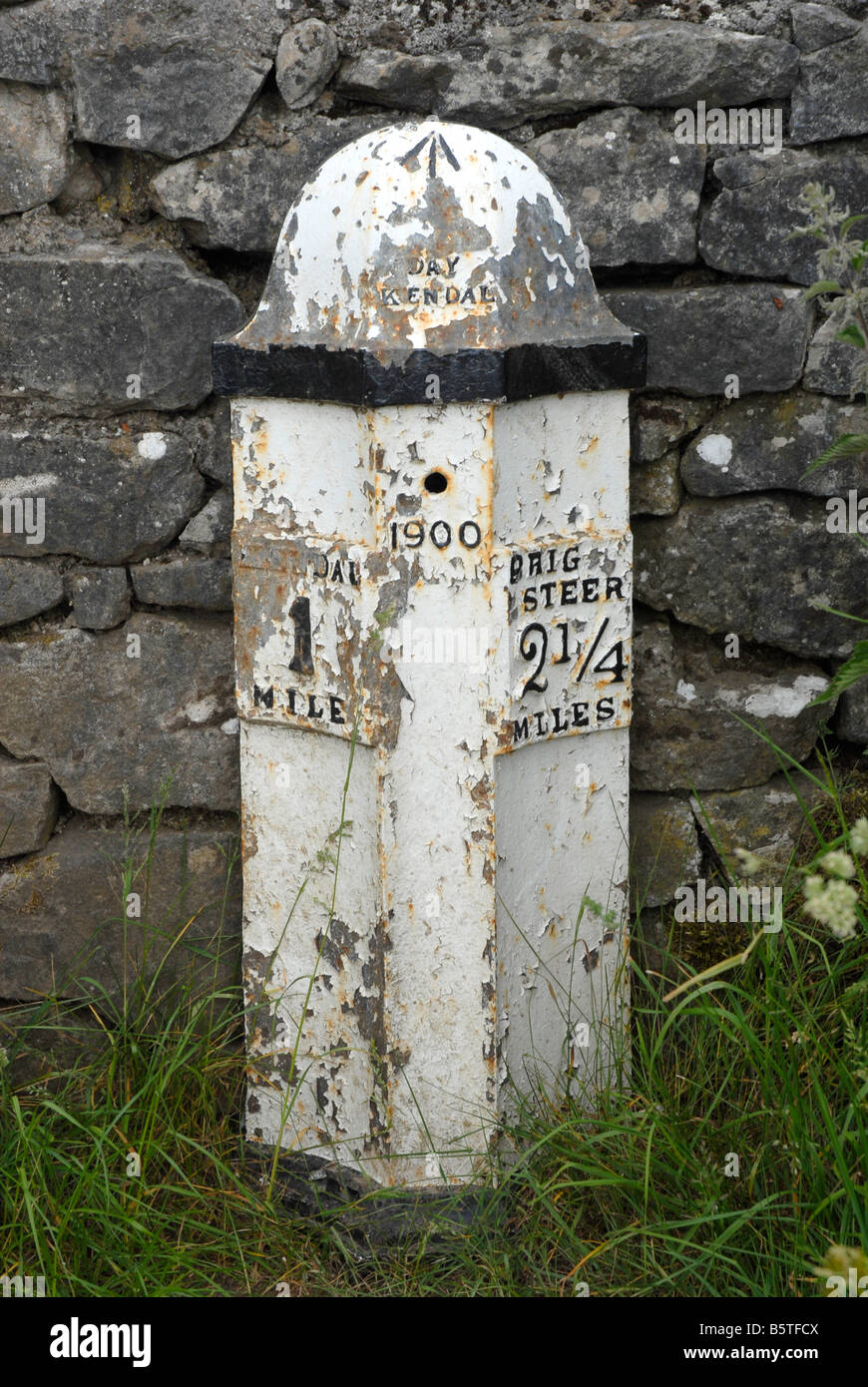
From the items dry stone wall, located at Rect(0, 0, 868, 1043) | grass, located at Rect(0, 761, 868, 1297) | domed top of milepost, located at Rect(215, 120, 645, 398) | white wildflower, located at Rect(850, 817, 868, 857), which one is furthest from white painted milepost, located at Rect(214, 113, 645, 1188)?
white wildflower, located at Rect(850, 817, 868, 857)

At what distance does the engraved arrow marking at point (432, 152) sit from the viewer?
1.92 metres

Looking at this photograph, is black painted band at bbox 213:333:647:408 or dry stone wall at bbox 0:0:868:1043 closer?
black painted band at bbox 213:333:647:408

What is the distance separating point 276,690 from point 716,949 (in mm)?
967

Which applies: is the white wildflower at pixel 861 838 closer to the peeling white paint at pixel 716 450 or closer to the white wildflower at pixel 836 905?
the white wildflower at pixel 836 905

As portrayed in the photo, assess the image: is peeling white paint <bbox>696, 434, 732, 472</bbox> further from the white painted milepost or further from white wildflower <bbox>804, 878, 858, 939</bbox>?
white wildflower <bbox>804, 878, 858, 939</bbox>

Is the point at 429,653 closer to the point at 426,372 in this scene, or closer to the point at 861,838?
the point at 426,372

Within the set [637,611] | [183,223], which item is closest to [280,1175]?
[637,611]

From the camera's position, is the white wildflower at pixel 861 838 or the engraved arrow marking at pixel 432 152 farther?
the engraved arrow marking at pixel 432 152

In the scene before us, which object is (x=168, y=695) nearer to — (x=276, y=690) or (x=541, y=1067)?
(x=276, y=690)

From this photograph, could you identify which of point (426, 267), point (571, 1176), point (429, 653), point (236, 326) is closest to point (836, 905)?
point (429, 653)

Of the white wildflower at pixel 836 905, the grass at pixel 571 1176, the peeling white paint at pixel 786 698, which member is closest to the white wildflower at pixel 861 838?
the white wildflower at pixel 836 905

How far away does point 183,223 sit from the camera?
91.3 inches

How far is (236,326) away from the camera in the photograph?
2.32 meters

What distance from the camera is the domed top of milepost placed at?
6.27ft
